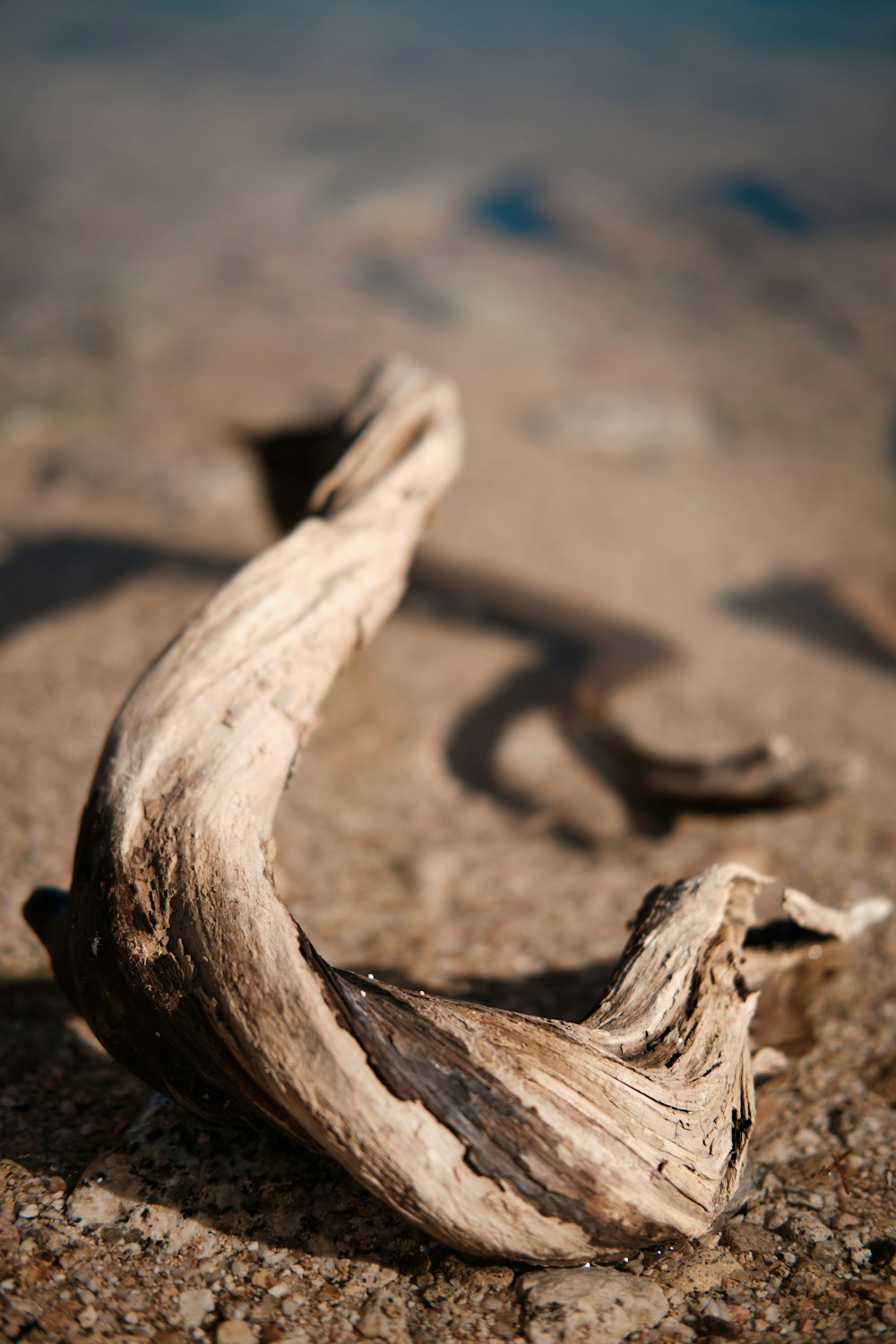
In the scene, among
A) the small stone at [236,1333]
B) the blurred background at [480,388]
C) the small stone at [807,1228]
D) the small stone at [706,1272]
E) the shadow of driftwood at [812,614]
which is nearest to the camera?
the small stone at [236,1333]

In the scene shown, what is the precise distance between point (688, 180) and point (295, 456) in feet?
39.1

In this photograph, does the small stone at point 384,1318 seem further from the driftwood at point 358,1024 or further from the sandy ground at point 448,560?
the driftwood at point 358,1024

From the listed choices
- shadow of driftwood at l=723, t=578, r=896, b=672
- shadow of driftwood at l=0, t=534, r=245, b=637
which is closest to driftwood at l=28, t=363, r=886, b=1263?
shadow of driftwood at l=0, t=534, r=245, b=637

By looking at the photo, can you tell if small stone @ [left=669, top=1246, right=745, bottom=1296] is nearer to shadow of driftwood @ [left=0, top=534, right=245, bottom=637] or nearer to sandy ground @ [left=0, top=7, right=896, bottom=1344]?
sandy ground @ [left=0, top=7, right=896, bottom=1344]

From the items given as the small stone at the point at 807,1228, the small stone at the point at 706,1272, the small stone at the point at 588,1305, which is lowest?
the small stone at the point at 807,1228

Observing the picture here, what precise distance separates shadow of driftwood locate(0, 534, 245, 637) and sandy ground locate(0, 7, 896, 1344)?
28 mm

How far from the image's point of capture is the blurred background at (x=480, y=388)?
3412 mm

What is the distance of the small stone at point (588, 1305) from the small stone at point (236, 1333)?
40 centimetres

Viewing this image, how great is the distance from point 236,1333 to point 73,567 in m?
4.05

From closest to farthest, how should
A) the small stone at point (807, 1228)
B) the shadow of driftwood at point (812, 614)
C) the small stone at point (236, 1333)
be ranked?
the small stone at point (236, 1333) → the small stone at point (807, 1228) → the shadow of driftwood at point (812, 614)

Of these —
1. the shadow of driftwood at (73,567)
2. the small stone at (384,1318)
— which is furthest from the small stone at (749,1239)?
the shadow of driftwood at (73,567)

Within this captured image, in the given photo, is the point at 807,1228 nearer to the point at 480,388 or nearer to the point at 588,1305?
the point at 588,1305

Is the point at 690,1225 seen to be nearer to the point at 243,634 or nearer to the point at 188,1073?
the point at 188,1073

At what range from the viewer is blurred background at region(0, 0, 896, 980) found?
11.2 ft
